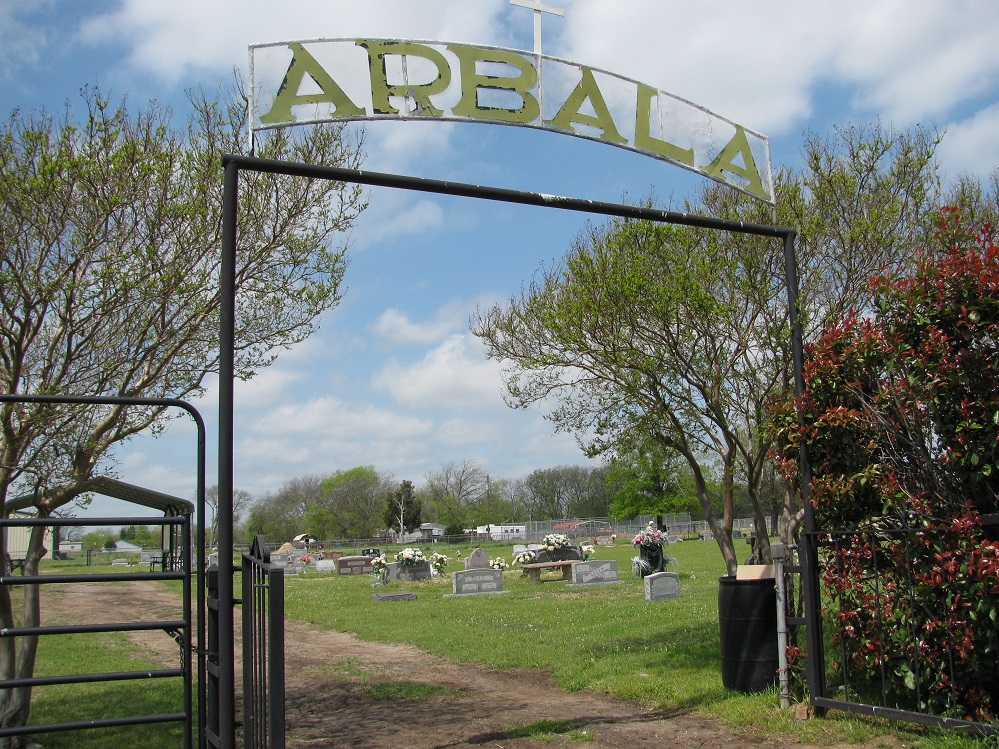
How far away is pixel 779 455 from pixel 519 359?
635cm

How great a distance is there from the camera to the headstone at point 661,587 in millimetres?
19516

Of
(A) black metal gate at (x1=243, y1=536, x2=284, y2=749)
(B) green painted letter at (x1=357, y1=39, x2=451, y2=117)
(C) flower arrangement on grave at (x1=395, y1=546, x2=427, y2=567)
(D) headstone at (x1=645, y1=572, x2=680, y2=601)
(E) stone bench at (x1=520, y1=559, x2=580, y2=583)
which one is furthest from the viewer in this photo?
(C) flower arrangement on grave at (x1=395, y1=546, x2=427, y2=567)

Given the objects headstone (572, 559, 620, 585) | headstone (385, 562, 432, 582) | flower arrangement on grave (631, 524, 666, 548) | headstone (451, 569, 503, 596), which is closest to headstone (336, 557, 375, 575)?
headstone (385, 562, 432, 582)

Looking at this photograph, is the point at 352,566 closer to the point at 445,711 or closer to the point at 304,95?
the point at 445,711

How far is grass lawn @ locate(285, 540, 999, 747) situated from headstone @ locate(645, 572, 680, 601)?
0.89 feet

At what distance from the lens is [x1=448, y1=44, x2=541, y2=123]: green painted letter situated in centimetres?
661

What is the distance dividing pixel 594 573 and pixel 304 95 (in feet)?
69.0

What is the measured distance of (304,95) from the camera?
6203 millimetres

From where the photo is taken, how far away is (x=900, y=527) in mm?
6738

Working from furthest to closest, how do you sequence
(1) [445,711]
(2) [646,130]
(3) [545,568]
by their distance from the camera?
(3) [545,568] → (1) [445,711] → (2) [646,130]

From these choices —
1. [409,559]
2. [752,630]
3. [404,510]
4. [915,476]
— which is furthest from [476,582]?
[404,510]

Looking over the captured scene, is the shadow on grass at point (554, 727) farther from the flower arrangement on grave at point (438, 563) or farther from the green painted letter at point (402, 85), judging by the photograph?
the flower arrangement on grave at point (438, 563)

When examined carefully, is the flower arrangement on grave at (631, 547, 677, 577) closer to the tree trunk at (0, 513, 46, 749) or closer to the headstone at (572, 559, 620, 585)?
the headstone at (572, 559, 620, 585)

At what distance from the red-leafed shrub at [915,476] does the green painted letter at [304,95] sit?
4304 mm
